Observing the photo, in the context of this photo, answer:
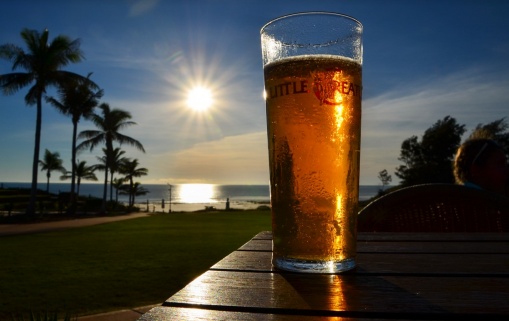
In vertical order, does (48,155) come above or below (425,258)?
above

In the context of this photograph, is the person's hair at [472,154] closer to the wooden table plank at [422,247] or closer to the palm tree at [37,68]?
the wooden table plank at [422,247]

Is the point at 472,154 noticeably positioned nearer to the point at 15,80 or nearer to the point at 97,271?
the point at 97,271

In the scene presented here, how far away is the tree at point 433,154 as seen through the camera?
113 feet

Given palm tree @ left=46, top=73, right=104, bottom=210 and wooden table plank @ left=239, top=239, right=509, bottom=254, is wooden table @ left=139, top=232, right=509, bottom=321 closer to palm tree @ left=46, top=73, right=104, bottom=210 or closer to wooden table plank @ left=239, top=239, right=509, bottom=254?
wooden table plank @ left=239, top=239, right=509, bottom=254

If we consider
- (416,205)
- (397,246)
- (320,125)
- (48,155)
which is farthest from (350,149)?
(48,155)

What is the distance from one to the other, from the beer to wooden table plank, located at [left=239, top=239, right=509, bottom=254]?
28cm

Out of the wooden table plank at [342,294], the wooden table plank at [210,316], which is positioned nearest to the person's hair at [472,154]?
the wooden table plank at [342,294]

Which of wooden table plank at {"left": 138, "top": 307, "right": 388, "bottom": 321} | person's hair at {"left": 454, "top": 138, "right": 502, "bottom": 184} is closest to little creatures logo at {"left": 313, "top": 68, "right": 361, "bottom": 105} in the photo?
wooden table plank at {"left": 138, "top": 307, "right": 388, "bottom": 321}

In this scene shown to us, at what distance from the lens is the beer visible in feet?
2.49

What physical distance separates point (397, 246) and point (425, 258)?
→ 195mm

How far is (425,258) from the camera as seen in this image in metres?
0.92

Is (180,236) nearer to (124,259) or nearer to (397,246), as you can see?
(124,259)

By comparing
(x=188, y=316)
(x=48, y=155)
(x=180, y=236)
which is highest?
(x=48, y=155)

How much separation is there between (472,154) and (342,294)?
10.6ft
